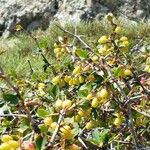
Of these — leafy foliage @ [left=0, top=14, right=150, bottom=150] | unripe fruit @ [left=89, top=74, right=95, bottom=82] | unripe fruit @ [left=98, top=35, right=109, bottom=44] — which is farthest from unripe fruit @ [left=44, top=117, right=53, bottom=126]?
unripe fruit @ [left=98, top=35, right=109, bottom=44]

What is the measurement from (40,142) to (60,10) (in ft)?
24.6

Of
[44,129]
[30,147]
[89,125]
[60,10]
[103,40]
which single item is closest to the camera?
[30,147]

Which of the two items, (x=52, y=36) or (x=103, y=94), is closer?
(x=103, y=94)

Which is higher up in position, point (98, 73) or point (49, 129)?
point (49, 129)

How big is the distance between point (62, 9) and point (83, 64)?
22.4 feet

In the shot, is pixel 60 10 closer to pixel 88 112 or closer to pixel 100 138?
pixel 88 112

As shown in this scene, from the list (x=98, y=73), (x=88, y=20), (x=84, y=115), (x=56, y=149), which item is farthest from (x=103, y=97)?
(x=88, y=20)

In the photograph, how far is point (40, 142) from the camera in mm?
895

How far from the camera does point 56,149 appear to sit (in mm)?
893

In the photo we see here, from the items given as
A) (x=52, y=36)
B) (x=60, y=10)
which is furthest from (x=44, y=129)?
(x=60, y=10)

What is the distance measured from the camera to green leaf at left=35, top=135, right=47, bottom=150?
0.88 metres

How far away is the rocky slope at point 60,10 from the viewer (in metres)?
8.06

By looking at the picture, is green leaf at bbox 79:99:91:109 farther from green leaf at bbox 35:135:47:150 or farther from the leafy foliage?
green leaf at bbox 35:135:47:150

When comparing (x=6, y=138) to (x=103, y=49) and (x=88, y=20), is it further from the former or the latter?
(x=88, y=20)
